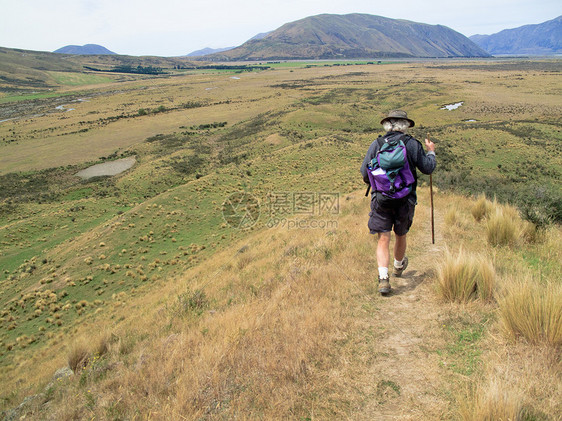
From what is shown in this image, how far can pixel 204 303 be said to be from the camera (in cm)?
660

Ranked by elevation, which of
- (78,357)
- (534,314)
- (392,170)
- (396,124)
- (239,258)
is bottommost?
(239,258)

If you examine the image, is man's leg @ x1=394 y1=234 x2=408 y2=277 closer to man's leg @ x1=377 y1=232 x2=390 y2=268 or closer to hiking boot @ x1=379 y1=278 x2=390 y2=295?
man's leg @ x1=377 y1=232 x2=390 y2=268

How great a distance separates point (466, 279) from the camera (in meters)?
4.36

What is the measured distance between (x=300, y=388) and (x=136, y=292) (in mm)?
15398

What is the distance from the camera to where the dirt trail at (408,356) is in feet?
9.41

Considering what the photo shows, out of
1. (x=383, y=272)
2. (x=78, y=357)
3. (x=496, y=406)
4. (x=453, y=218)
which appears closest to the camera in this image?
(x=496, y=406)

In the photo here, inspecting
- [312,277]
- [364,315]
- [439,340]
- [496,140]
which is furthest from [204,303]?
[496,140]

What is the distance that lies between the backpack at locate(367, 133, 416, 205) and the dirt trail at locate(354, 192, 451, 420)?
1645 mm

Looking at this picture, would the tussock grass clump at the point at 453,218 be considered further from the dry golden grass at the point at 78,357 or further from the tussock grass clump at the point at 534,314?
the dry golden grass at the point at 78,357

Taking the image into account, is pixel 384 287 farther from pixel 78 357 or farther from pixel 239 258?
pixel 239 258

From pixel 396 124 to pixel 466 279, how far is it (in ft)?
8.36

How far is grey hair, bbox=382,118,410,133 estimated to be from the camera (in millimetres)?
4719

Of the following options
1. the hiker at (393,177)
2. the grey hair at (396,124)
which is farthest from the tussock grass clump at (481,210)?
the grey hair at (396,124)

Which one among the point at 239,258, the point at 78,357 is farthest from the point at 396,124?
the point at 239,258
